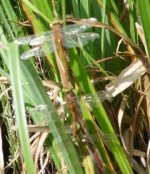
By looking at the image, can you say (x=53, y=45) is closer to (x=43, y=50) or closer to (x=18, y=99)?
(x=43, y=50)

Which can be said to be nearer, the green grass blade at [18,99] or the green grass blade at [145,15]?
the green grass blade at [18,99]

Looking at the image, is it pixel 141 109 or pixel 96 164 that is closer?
pixel 96 164

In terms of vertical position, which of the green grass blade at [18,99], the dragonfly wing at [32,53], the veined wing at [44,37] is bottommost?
the green grass blade at [18,99]

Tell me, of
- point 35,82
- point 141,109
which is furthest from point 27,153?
point 141,109

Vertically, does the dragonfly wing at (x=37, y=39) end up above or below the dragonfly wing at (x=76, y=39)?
above

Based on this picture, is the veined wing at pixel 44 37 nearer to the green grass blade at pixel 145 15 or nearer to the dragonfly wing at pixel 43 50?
the dragonfly wing at pixel 43 50

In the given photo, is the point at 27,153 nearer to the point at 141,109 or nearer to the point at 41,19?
the point at 41,19

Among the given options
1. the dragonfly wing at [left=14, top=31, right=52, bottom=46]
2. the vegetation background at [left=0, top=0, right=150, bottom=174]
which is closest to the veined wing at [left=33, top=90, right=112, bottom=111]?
the vegetation background at [left=0, top=0, right=150, bottom=174]

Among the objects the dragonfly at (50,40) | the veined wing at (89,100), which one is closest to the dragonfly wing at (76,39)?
the dragonfly at (50,40)
